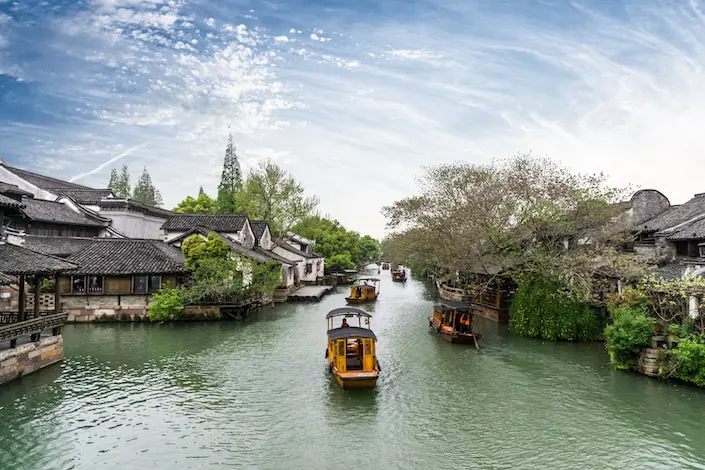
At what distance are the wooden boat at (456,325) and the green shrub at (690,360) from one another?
857 cm

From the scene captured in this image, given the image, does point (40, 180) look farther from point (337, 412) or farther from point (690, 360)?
point (690, 360)

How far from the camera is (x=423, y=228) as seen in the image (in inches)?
1483

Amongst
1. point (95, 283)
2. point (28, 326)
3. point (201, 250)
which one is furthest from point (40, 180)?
point (28, 326)

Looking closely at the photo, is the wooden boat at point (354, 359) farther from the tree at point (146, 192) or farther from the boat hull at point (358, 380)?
the tree at point (146, 192)

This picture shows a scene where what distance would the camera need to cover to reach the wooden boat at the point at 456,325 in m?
23.9

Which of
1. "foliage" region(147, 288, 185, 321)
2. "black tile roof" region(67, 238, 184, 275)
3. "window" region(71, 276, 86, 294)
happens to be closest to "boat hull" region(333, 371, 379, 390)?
"foliage" region(147, 288, 185, 321)

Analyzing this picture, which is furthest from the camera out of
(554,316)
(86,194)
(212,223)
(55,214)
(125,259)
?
(86,194)

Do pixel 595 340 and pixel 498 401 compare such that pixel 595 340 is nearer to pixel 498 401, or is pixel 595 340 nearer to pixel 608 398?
pixel 608 398

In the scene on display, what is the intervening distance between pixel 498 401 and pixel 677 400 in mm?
5920

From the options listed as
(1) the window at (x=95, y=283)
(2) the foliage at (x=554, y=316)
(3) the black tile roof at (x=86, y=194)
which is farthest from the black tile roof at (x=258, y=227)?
(2) the foliage at (x=554, y=316)

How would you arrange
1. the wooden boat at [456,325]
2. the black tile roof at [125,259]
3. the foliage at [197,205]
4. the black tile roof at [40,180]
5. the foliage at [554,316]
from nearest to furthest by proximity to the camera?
the wooden boat at [456,325] < the foliage at [554,316] < the black tile roof at [125,259] < the black tile roof at [40,180] < the foliage at [197,205]

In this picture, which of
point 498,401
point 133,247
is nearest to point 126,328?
point 133,247

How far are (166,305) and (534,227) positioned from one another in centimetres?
2272

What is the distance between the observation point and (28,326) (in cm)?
1694
